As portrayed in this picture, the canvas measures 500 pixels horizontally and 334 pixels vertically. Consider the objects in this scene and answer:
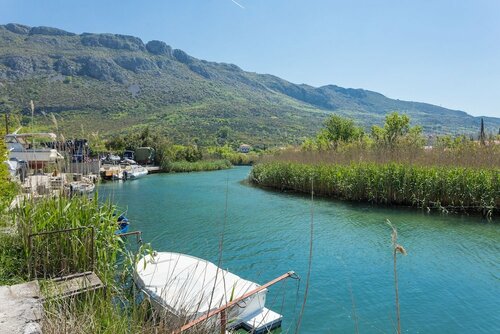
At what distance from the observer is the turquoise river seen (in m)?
5.98

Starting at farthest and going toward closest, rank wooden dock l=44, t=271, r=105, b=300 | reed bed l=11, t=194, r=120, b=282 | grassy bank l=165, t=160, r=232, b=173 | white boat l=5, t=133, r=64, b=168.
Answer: grassy bank l=165, t=160, r=232, b=173, white boat l=5, t=133, r=64, b=168, reed bed l=11, t=194, r=120, b=282, wooden dock l=44, t=271, r=105, b=300

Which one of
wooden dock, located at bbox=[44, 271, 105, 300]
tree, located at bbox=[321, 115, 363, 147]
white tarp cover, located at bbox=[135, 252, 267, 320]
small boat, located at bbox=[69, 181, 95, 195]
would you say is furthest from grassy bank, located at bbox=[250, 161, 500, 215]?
tree, located at bbox=[321, 115, 363, 147]

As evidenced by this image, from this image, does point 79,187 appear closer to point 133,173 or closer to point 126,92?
point 133,173

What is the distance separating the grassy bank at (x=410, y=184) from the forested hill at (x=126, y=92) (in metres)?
23.6

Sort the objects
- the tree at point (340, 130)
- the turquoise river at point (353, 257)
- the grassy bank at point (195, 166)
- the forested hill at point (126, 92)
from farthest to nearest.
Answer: the forested hill at point (126, 92)
the grassy bank at point (195, 166)
the tree at point (340, 130)
the turquoise river at point (353, 257)

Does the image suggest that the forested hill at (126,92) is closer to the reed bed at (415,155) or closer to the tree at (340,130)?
the tree at (340,130)

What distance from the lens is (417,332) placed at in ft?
18.0

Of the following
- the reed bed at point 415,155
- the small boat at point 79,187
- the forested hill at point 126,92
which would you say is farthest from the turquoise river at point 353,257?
the forested hill at point 126,92

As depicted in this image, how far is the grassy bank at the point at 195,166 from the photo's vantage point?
137ft

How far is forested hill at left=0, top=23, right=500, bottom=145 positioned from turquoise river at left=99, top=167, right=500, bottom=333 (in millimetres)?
28910

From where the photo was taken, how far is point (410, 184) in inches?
614

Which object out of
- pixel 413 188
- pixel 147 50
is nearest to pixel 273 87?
pixel 147 50

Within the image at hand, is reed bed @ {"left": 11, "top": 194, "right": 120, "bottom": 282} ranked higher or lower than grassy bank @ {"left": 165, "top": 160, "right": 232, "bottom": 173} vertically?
higher

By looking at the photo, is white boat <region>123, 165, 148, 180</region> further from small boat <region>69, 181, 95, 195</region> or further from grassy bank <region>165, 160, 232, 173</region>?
small boat <region>69, 181, 95, 195</region>
